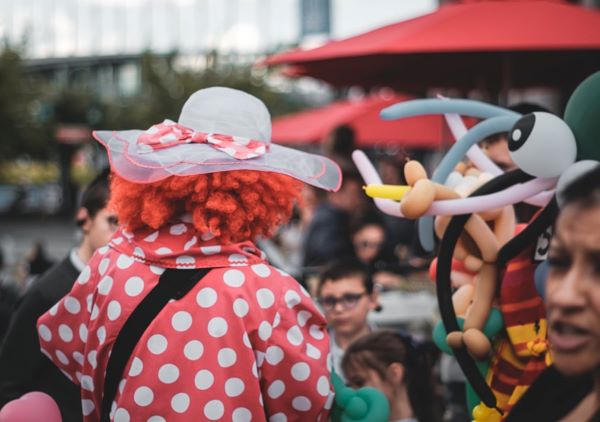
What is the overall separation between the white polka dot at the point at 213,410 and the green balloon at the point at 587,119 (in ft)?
3.56

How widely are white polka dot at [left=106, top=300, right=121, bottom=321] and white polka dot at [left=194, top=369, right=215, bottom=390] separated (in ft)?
0.86

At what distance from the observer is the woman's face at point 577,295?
1.20 m

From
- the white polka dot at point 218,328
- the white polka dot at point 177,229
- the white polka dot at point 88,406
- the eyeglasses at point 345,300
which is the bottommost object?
the eyeglasses at point 345,300

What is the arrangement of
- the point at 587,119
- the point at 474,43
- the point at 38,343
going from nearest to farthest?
the point at 587,119 → the point at 38,343 → the point at 474,43

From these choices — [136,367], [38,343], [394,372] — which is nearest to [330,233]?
[394,372]

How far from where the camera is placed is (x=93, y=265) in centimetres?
217

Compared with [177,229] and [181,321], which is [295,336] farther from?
[177,229]

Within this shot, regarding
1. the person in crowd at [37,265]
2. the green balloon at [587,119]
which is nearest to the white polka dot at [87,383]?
the green balloon at [587,119]

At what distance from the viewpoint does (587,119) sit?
1894mm

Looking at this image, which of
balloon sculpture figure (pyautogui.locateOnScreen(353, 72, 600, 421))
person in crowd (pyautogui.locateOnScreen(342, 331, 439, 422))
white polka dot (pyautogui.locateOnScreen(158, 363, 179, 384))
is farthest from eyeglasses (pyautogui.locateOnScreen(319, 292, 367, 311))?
white polka dot (pyautogui.locateOnScreen(158, 363, 179, 384))

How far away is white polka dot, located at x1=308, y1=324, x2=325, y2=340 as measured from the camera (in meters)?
2.10

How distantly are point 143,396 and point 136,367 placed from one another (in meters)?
0.07

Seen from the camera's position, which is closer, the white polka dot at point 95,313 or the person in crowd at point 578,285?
the person in crowd at point 578,285

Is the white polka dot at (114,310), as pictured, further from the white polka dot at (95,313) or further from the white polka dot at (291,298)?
the white polka dot at (291,298)
